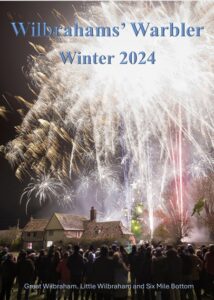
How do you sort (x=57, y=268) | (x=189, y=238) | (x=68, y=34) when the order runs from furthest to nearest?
(x=189, y=238)
(x=68, y=34)
(x=57, y=268)

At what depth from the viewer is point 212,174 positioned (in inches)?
886

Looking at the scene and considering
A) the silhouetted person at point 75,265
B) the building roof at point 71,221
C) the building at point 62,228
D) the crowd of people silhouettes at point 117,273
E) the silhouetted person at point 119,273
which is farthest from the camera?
the building roof at point 71,221

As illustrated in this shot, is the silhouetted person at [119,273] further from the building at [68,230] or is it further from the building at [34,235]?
the building at [34,235]

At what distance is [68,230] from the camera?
101 feet

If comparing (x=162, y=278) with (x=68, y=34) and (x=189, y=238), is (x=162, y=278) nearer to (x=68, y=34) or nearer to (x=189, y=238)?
(x=68, y=34)

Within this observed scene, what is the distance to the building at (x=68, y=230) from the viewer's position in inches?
1112

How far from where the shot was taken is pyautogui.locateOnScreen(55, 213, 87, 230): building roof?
101 ft

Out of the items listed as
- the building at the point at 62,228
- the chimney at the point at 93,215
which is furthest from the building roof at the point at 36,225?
the chimney at the point at 93,215

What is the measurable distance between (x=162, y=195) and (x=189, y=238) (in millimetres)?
4648

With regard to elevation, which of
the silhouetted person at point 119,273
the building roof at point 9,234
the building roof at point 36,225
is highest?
the building roof at point 36,225

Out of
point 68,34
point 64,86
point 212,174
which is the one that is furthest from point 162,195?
point 68,34

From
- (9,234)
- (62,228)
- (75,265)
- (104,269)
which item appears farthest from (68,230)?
(104,269)

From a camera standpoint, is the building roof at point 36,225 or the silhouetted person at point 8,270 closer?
the silhouetted person at point 8,270

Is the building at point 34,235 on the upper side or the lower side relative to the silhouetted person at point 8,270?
upper
